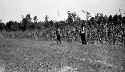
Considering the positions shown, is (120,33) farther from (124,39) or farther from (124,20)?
(124,20)

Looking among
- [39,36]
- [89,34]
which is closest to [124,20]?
[89,34]

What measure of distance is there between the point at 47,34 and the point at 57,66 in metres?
37.7

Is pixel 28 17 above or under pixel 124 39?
above

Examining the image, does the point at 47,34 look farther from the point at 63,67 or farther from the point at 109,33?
the point at 63,67

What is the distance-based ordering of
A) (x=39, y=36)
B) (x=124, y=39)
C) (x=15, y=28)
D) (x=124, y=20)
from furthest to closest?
(x=15, y=28) → (x=39, y=36) → (x=124, y=20) → (x=124, y=39)

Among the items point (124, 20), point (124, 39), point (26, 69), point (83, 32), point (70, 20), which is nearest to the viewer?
point (26, 69)

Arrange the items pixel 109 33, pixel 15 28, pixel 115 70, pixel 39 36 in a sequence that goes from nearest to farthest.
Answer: pixel 115 70 < pixel 109 33 < pixel 39 36 < pixel 15 28

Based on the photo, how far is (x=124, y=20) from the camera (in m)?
49.4

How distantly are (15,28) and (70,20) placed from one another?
40.4 m

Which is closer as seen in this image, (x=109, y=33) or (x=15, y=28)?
(x=109, y=33)

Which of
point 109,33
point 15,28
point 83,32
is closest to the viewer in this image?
point 83,32

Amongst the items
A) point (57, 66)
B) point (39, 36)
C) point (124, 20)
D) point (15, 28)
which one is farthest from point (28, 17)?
point (57, 66)

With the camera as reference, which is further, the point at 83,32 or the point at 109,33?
the point at 109,33

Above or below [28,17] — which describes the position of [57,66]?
below
